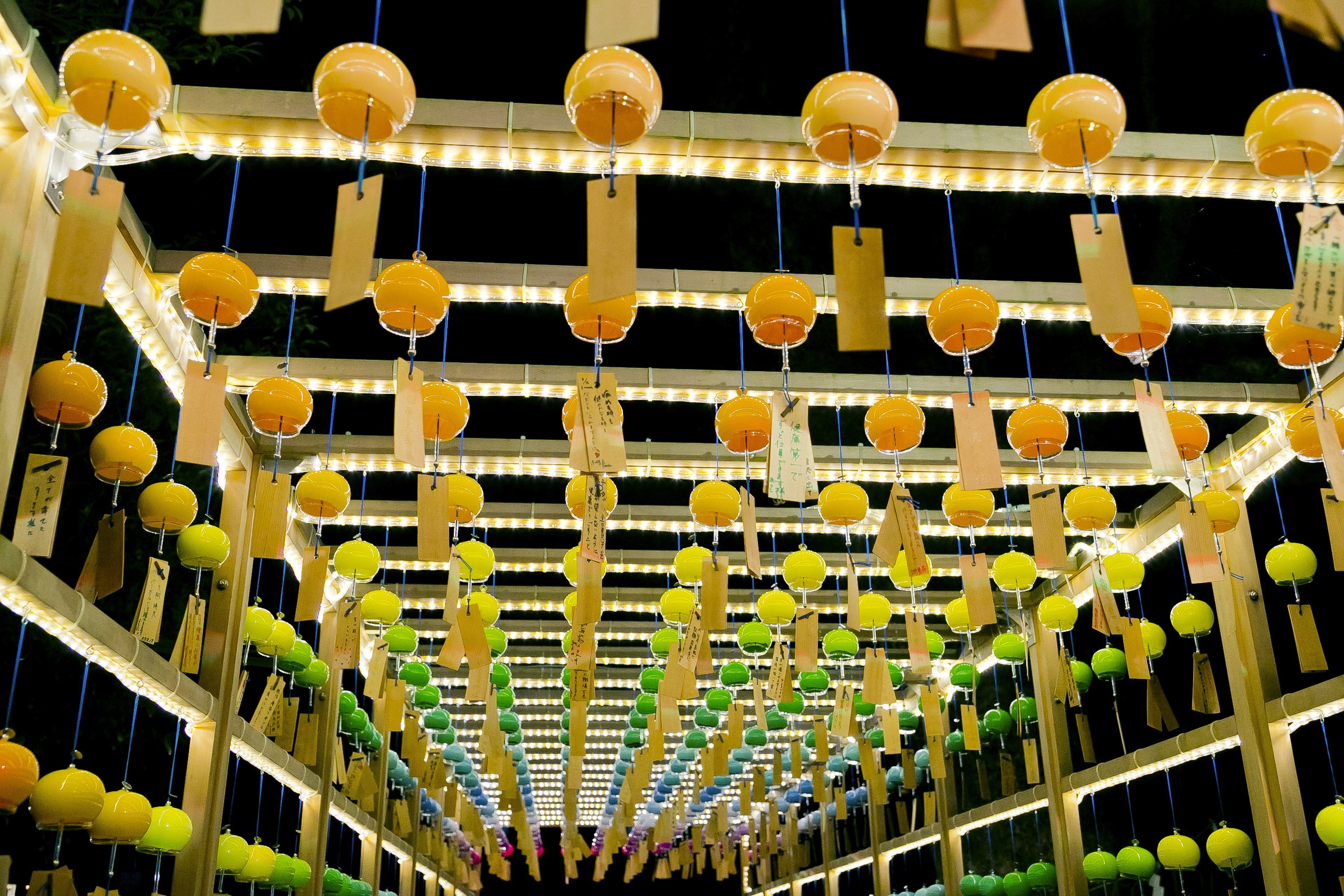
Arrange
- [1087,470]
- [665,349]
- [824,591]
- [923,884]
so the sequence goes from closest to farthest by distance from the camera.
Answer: [665,349], [1087,470], [824,591], [923,884]

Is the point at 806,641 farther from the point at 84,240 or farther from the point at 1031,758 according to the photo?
the point at 84,240

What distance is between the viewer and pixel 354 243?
253 cm

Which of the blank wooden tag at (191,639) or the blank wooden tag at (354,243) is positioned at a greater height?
the blank wooden tag at (354,243)

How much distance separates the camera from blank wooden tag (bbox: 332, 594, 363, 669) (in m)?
5.34

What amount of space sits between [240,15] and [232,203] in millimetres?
2987

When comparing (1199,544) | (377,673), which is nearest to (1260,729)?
(1199,544)

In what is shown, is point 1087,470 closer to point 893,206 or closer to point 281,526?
point 893,206

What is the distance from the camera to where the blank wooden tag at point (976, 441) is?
3610mm

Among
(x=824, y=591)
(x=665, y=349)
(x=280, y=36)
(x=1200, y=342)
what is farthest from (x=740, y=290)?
(x=824, y=591)

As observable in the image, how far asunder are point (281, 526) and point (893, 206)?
127 inches

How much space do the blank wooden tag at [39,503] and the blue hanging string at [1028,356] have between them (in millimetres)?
4095

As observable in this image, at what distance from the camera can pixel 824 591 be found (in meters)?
10.3

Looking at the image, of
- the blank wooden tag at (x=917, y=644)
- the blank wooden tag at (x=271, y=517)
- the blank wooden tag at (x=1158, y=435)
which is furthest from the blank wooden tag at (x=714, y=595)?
the blank wooden tag at (x=1158, y=435)

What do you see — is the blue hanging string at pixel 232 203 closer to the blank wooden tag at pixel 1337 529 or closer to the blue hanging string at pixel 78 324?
the blue hanging string at pixel 78 324
